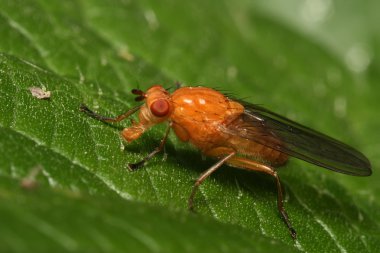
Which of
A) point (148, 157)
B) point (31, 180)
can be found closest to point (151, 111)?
point (148, 157)

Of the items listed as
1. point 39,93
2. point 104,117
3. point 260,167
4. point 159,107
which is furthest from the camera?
point 260,167

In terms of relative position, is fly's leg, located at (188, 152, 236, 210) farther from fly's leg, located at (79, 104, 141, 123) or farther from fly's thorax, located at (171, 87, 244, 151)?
fly's leg, located at (79, 104, 141, 123)

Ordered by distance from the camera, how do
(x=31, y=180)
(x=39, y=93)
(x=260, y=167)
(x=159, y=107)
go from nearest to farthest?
(x=31, y=180), (x=39, y=93), (x=159, y=107), (x=260, y=167)

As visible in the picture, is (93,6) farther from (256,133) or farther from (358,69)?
(358,69)

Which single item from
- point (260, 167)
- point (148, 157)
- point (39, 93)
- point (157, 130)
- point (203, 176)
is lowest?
point (203, 176)

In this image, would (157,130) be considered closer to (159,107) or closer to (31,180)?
(159,107)

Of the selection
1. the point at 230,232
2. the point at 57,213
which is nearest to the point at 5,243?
the point at 57,213

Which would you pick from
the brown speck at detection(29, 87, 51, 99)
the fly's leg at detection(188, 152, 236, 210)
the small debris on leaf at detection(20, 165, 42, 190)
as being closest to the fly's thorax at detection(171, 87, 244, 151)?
the fly's leg at detection(188, 152, 236, 210)
